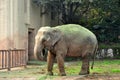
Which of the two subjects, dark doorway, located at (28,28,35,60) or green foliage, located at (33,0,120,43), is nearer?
dark doorway, located at (28,28,35,60)

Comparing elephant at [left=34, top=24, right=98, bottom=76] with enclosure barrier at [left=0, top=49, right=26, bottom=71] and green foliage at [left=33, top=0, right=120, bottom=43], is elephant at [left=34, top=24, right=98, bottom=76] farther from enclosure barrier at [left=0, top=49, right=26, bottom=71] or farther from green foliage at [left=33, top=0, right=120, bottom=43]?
green foliage at [left=33, top=0, right=120, bottom=43]

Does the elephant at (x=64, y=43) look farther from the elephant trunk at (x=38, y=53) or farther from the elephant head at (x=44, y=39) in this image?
the elephant trunk at (x=38, y=53)

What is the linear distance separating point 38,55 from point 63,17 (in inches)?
782

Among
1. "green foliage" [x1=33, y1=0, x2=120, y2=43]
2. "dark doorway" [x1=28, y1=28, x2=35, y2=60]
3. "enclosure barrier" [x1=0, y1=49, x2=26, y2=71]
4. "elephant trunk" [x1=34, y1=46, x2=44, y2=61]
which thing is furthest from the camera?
"green foliage" [x1=33, y1=0, x2=120, y2=43]

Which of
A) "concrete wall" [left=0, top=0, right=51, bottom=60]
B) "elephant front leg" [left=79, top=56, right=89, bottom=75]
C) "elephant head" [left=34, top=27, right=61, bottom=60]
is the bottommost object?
"elephant front leg" [left=79, top=56, right=89, bottom=75]

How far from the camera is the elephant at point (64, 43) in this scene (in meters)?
13.8

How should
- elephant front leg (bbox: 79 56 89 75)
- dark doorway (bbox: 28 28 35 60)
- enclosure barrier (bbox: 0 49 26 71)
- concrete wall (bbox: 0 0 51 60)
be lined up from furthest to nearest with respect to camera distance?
1. dark doorway (bbox: 28 28 35 60)
2. concrete wall (bbox: 0 0 51 60)
3. enclosure barrier (bbox: 0 49 26 71)
4. elephant front leg (bbox: 79 56 89 75)

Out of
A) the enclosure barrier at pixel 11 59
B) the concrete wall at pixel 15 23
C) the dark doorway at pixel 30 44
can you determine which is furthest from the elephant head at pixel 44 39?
the dark doorway at pixel 30 44

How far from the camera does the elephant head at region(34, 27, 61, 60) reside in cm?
1322

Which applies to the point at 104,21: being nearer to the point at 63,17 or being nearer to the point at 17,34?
the point at 63,17

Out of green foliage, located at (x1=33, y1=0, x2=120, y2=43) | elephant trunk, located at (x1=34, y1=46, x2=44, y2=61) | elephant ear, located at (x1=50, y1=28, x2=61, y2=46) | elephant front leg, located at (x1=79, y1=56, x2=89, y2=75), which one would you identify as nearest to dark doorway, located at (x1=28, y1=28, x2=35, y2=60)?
green foliage, located at (x1=33, y1=0, x2=120, y2=43)

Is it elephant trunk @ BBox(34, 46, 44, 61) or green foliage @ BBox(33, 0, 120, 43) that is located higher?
green foliage @ BBox(33, 0, 120, 43)

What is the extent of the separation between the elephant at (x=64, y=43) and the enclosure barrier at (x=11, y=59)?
14.0ft

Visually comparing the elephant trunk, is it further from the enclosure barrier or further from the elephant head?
the enclosure barrier
